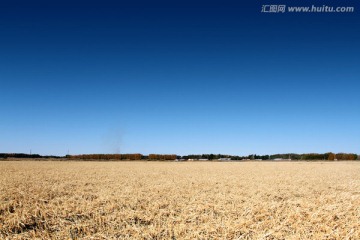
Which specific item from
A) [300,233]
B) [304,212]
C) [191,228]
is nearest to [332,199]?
[304,212]

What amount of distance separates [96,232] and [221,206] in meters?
5.38

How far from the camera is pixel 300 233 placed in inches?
285

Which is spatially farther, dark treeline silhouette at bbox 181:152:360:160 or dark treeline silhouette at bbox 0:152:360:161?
dark treeline silhouette at bbox 181:152:360:160

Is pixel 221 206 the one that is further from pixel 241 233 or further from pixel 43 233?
pixel 43 233

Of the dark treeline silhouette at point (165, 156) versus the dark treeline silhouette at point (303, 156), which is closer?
the dark treeline silhouette at point (165, 156)

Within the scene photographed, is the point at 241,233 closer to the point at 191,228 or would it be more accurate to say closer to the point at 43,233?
the point at 191,228

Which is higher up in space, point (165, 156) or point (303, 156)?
point (303, 156)

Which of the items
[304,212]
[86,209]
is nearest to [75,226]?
[86,209]

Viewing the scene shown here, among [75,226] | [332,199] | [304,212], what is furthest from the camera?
[332,199]

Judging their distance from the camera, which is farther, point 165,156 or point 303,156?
point 303,156

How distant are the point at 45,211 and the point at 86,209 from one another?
1.39 metres

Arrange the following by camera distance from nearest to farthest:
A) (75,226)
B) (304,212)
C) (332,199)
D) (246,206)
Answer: (75,226) < (304,212) < (246,206) < (332,199)

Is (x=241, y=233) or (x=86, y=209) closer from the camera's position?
(x=241, y=233)

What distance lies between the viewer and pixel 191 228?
7.61 m
